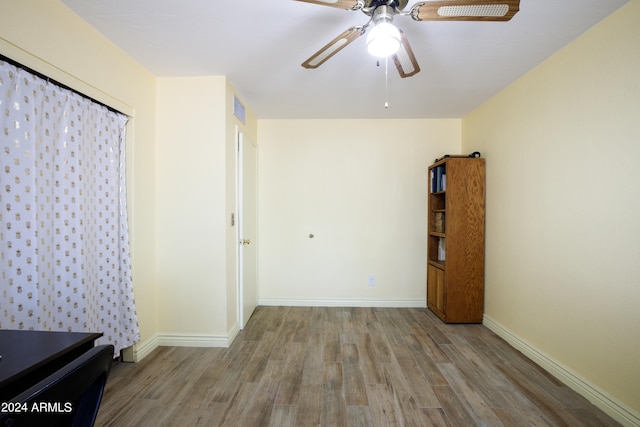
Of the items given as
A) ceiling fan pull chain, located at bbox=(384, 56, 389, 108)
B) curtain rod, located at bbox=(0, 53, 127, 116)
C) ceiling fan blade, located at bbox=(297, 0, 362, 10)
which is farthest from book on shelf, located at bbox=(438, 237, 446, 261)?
curtain rod, located at bbox=(0, 53, 127, 116)

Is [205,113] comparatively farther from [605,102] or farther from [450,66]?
[605,102]

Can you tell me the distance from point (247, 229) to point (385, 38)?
231 cm

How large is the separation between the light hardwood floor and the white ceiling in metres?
2.49

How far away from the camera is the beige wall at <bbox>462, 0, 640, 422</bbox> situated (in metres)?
1.52

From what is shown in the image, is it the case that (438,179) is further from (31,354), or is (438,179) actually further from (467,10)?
(31,354)

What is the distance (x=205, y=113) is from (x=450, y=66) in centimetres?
221

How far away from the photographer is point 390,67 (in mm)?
2186

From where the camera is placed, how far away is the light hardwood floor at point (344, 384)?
1548 mm

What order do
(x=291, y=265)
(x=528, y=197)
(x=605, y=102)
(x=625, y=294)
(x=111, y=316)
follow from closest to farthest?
(x=625, y=294)
(x=605, y=102)
(x=111, y=316)
(x=528, y=197)
(x=291, y=265)

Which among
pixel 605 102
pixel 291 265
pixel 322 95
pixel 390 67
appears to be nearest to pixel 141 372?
pixel 291 265

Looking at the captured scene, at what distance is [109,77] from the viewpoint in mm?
1881

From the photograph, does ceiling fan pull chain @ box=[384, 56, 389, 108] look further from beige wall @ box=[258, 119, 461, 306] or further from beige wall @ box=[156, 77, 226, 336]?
beige wall @ box=[156, 77, 226, 336]

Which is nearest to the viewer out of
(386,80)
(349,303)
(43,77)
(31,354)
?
(31,354)

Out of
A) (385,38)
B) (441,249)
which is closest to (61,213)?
(385,38)
